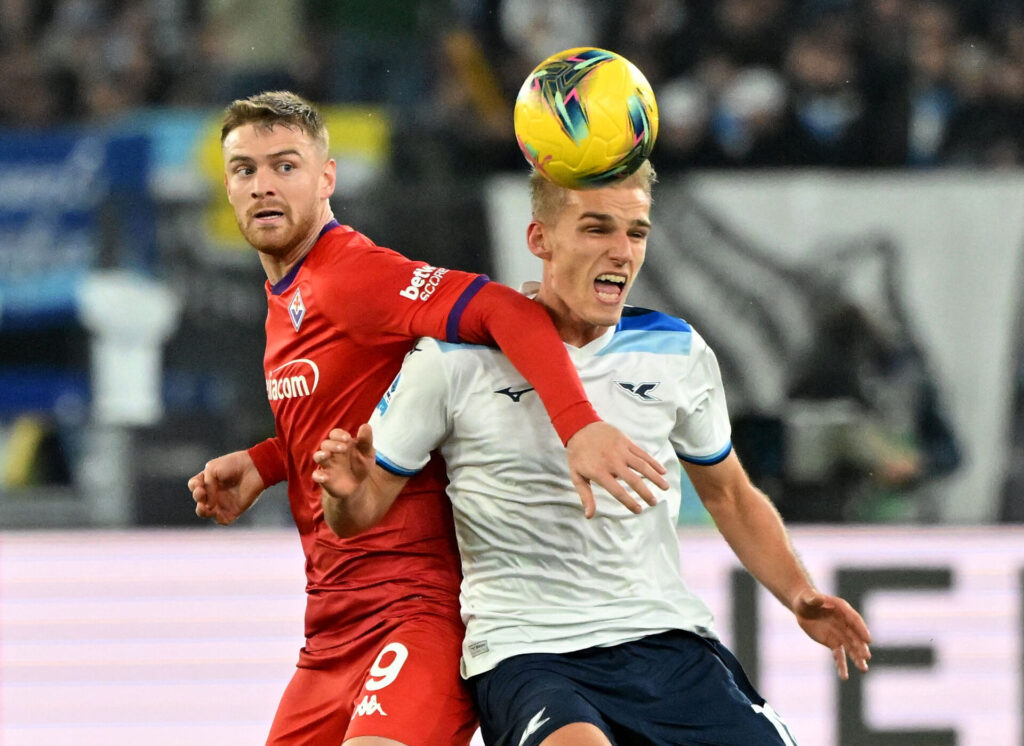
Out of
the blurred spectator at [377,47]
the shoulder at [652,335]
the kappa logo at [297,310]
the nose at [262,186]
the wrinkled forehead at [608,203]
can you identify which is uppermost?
the blurred spectator at [377,47]

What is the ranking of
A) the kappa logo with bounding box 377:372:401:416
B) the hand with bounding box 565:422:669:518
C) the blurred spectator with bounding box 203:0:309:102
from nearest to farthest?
1. the hand with bounding box 565:422:669:518
2. the kappa logo with bounding box 377:372:401:416
3. the blurred spectator with bounding box 203:0:309:102

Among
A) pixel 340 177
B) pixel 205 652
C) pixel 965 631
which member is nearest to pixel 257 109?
pixel 205 652

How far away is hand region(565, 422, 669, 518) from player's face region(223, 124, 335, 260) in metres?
0.93

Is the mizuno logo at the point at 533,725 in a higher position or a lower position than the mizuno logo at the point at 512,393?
lower

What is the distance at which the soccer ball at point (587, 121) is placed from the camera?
3.07 meters

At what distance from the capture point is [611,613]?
3.04 meters

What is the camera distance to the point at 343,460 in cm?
283

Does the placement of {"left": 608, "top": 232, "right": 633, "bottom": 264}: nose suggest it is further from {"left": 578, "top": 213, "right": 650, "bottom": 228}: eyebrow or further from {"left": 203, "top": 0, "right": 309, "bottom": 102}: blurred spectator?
{"left": 203, "top": 0, "right": 309, "bottom": 102}: blurred spectator

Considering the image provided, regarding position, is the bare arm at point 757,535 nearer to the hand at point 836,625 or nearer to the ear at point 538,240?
the hand at point 836,625

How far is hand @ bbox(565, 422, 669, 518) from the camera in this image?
271 centimetres

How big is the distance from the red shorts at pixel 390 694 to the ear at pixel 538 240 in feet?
2.68

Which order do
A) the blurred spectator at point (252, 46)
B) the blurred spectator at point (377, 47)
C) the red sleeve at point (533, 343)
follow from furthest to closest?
the blurred spectator at point (252, 46) < the blurred spectator at point (377, 47) < the red sleeve at point (533, 343)

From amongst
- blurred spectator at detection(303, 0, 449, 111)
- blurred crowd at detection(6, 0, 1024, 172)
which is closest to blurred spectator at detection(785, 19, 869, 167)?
blurred crowd at detection(6, 0, 1024, 172)

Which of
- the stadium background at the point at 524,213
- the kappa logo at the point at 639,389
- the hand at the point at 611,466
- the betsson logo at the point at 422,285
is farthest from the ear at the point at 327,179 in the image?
the stadium background at the point at 524,213
